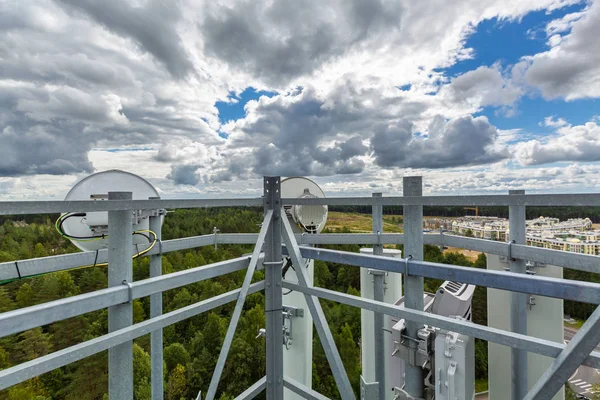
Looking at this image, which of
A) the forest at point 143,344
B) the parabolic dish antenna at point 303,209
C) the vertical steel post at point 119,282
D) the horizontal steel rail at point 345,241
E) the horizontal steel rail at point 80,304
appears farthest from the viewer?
the forest at point 143,344

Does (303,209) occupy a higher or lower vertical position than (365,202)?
lower

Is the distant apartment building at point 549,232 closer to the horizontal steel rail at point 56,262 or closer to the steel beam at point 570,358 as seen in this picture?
the steel beam at point 570,358

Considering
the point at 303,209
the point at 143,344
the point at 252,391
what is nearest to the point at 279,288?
the point at 252,391

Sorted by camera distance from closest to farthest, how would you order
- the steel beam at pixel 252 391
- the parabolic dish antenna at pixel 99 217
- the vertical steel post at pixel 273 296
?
1. the steel beam at pixel 252 391
2. the vertical steel post at pixel 273 296
3. the parabolic dish antenna at pixel 99 217

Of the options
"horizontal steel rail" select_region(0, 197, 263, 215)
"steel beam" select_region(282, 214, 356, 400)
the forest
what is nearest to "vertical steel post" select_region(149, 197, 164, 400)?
"horizontal steel rail" select_region(0, 197, 263, 215)

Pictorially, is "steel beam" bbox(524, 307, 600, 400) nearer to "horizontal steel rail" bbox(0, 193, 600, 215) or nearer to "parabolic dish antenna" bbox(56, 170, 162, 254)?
"horizontal steel rail" bbox(0, 193, 600, 215)

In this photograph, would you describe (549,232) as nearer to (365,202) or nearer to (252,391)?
(365,202)

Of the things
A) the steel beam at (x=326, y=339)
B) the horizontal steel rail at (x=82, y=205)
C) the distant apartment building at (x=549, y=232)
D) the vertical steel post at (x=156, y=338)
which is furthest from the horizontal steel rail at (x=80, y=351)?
the distant apartment building at (x=549, y=232)
